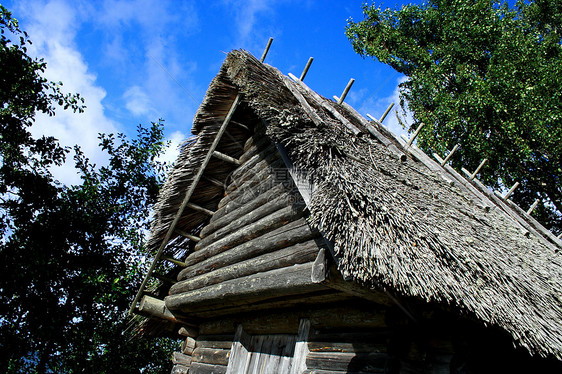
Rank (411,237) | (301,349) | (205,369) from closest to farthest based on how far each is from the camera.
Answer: (411,237)
(301,349)
(205,369)

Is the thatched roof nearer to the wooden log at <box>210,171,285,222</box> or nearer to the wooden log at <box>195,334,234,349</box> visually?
the wooden log at <box>210,171,285,222</box>

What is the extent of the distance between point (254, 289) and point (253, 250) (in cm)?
60

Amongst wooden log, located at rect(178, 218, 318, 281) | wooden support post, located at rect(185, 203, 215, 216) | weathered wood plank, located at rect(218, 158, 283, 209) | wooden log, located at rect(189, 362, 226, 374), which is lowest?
wooden log, located at rect(189, 362, 226, 374)

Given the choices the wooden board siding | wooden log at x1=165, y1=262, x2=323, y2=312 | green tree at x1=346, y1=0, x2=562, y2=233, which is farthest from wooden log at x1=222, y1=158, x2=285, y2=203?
green tree at x1=346, y1=0, x2=562, y2=233

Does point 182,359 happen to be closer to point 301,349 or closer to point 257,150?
point 301,349

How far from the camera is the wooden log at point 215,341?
4.32 m

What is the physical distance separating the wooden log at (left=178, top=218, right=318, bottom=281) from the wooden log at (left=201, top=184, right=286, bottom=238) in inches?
20.2

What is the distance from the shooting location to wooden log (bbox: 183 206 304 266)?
12.3 ft

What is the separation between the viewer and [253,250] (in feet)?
12.8

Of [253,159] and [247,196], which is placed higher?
[253,159]

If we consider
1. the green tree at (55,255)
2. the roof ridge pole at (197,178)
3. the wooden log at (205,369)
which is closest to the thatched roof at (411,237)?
the roof ridge pole at (197,178)

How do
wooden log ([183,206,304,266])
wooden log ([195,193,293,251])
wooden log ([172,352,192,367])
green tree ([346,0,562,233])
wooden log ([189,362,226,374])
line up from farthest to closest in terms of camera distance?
green tree ([346,0,562,233]) < wooden log ([172,352,192,367]) < wooden log ([189,362,226,374]) < wooden log ([195,193,293,251]) < wooden log ([183,206,304,266])

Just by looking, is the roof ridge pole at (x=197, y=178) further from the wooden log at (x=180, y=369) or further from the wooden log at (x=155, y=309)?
the wooden log at (x=180, y=369)

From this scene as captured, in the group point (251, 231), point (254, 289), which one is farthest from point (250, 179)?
point (254, 289)
